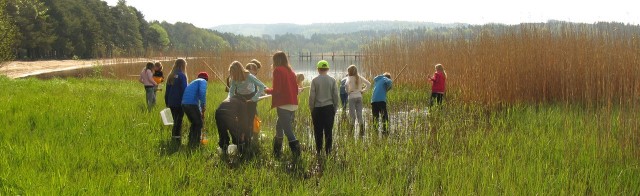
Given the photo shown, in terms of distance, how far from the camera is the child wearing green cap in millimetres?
6273

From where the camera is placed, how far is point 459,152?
661 centimetres

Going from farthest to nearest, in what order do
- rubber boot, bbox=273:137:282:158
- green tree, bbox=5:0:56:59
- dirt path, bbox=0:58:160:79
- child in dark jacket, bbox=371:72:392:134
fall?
green tree, bbox=5:0:56:59
dirt path, bbox=0:58:160:79
child in dark jacket, bbox=371:72:392:134
rubber boot, bbox=273:137:282:158

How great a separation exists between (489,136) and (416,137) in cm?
99

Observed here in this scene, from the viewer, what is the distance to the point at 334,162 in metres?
5.98

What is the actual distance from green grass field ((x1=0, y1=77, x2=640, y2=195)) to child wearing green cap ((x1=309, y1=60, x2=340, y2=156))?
0.36m

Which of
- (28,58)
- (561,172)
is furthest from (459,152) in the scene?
(28,58)

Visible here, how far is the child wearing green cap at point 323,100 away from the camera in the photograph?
6273 mm

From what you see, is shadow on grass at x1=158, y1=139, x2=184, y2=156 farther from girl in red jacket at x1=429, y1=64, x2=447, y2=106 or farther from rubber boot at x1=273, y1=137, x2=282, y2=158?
girl in red jacket at x1=429, y1=64, x2=447, y2=106

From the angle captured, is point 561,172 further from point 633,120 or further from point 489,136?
point 489,136

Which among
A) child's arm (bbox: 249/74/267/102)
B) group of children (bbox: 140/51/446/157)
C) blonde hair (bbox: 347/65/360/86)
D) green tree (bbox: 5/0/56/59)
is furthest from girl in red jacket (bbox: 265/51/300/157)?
green tree (bbox: 5/0/56/59)

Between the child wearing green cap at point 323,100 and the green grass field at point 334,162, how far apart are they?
1.19 feet

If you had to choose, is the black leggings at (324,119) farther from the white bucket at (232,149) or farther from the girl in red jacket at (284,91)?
the white bucket at (232,149)

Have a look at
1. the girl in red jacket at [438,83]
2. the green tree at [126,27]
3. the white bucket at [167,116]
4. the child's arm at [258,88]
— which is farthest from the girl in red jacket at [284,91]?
the green tree at [126,27]

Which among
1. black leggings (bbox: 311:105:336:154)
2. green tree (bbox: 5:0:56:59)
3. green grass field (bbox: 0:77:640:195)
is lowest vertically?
green grass field (bbox: 0:77:640:195)
